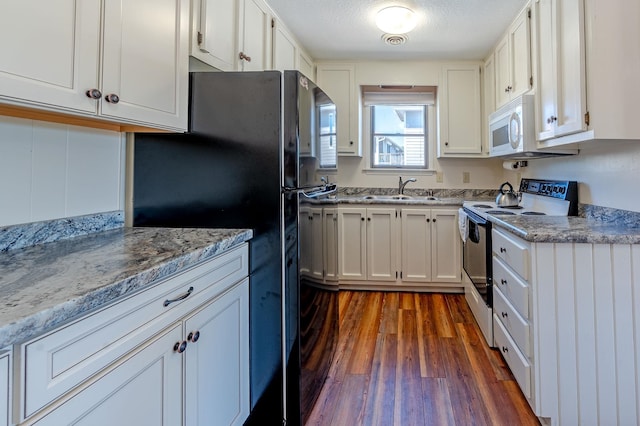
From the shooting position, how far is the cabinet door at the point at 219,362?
1.03 metres

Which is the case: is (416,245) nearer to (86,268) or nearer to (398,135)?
(398,135)

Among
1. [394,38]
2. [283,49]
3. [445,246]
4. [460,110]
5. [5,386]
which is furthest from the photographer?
[460,110]

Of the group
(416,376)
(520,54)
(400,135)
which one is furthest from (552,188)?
(400,135)

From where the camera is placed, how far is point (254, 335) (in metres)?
1.40

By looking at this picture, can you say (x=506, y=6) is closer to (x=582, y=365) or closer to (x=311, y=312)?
(x=582, y=365)

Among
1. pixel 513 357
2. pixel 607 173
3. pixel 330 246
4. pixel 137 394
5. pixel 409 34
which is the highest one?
pixel 409 34

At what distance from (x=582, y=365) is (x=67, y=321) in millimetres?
1790

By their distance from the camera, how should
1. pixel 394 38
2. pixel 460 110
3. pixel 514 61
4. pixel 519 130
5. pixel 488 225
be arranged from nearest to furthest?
pixel 488 225, pixel 519 130, pixel 514 61, pixel 394 38, pixel 460 110

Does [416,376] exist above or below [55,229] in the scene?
below

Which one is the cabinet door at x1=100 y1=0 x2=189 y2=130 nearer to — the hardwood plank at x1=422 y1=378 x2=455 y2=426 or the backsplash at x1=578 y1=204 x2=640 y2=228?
the hardwood plank at x1=422 y1=378 x2=455 y2=426

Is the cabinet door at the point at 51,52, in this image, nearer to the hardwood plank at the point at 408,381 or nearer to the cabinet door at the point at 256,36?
the cabinet door at the point at 256,36

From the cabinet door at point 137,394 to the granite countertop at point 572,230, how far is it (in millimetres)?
1444

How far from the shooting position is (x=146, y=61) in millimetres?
1209

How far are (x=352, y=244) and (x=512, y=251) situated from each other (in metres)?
1.71
